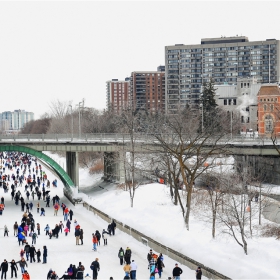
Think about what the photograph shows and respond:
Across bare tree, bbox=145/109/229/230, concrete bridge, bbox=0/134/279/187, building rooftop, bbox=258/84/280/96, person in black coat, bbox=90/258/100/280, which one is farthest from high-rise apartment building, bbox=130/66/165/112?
person in black coat, bbox=90/258/100/280

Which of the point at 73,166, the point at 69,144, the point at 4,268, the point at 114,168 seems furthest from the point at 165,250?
the point at 114,168

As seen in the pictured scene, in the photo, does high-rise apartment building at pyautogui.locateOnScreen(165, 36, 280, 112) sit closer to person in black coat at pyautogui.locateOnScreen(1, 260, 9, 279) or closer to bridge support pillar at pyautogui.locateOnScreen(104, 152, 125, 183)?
bridge support pillar at pyautogui.locateOnScreen(104, 152, 125, 183)

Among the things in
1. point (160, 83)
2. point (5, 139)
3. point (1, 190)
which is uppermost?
point (160, 83)

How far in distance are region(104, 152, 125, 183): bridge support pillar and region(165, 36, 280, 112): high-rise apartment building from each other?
74.7m

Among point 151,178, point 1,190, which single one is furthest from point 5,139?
point 151,178

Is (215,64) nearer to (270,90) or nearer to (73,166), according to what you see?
(270,90)

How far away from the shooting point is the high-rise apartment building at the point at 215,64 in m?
130

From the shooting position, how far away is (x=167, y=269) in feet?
78.0

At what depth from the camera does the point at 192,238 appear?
25.5 metres

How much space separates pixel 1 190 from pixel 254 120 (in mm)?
52013

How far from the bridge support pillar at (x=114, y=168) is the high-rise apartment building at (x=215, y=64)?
74700 mm

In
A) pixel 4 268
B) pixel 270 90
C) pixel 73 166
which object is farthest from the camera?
pixel 270 90

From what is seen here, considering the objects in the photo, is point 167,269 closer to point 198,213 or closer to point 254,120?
point 198,213

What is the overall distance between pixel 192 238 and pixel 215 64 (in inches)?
4410
